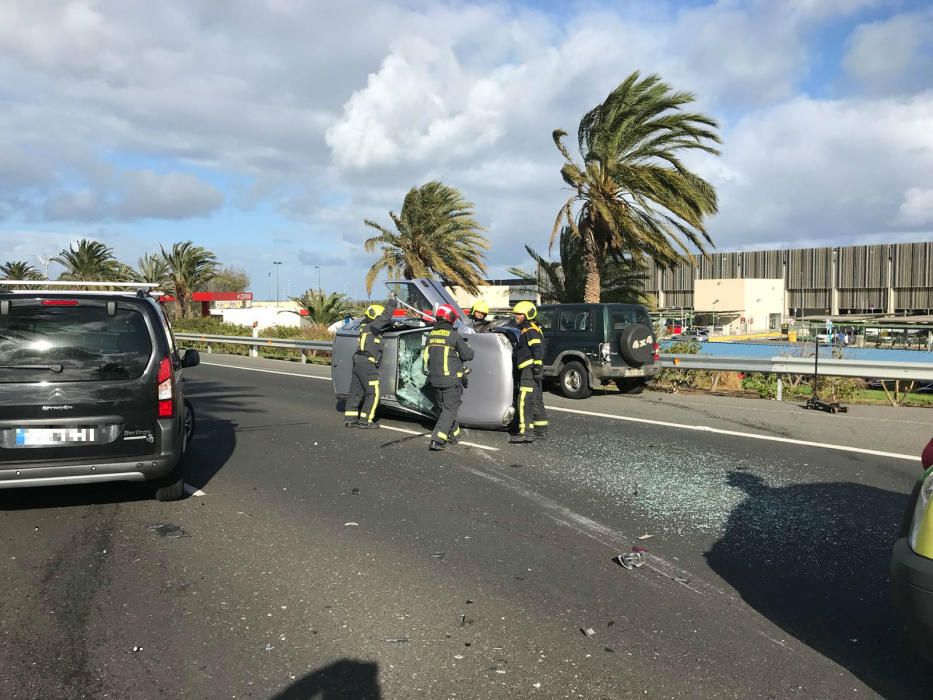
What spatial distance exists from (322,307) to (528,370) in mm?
20149

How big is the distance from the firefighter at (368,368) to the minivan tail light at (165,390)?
14.0ft

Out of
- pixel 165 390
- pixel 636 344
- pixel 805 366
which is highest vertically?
pixel 165 390

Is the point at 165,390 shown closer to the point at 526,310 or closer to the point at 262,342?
the point at 526,310

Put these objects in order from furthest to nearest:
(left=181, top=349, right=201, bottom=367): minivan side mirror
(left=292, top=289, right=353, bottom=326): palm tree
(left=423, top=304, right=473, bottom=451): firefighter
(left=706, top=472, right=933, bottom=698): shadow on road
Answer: (left=292, top=289, right=353, bottom=326): palm tree, (left=423, top=304, right=473, bottom=451): firefighter, (left=181, top=349, right=201, bottom=367): minivan side mirror, (left=706, top=472, right=933, bottom=698): shadow on road

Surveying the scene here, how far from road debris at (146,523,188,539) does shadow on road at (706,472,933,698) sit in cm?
382

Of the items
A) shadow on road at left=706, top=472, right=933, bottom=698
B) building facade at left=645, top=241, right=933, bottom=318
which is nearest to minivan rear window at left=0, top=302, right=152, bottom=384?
shadow on road at left=706, top=472, right=933, bottom=698

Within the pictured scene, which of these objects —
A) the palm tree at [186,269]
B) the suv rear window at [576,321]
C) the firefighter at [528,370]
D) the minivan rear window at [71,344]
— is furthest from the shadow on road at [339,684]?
the palm tree at [186,269]

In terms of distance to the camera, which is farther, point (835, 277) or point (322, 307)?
point (835, 277)

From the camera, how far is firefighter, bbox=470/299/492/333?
944cm

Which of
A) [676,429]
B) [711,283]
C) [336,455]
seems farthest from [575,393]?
[711,283]

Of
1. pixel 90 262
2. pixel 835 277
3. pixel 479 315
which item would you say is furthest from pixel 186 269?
pixel 835 277

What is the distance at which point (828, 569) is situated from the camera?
4.77 m

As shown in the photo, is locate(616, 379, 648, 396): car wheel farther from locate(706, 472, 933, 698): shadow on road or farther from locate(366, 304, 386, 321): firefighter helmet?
locate(706, 472, 933, 698): shadow on road

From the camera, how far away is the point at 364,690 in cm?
335
